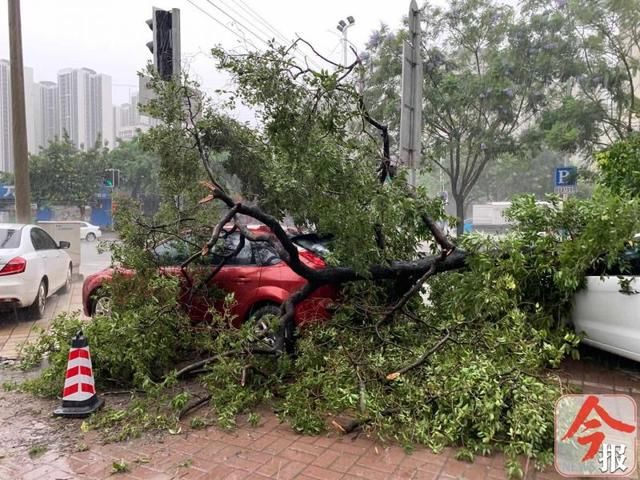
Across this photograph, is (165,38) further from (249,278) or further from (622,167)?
(622,167)

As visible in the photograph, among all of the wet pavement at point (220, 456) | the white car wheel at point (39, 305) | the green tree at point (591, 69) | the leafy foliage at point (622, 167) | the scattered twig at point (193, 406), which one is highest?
the green tree at point (591, 69)

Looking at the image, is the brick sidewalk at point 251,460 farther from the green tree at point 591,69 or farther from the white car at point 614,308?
the green tree at point 591,69

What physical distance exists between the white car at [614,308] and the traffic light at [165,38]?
17.2 ft

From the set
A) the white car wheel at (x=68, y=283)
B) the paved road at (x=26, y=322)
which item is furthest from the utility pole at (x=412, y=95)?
the white car wheel at (x=68, y=283)

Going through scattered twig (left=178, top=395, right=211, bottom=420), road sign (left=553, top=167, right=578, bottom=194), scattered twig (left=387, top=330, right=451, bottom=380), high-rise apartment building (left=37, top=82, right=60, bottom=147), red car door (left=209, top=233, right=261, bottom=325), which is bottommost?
scattered twig (left=178, top=395, right=211, bottom=420)

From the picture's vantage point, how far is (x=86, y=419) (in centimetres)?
412

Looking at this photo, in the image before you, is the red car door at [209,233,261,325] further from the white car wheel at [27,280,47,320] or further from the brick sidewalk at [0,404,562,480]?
the white car wheel at [27,280,47,320]

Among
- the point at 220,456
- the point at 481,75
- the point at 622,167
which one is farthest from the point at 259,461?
the point at 481,75

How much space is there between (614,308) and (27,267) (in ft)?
23.6

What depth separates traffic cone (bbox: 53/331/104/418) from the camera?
4.18m

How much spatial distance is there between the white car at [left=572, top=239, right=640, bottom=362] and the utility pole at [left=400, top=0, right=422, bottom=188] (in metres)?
2.46

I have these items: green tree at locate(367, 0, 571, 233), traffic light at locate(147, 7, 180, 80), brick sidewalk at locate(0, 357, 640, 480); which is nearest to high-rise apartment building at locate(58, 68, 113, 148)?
green tree at locate(367, 0, 571, 233)

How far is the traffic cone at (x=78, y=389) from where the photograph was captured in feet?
13.7

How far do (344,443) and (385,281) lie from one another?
7.08ft
